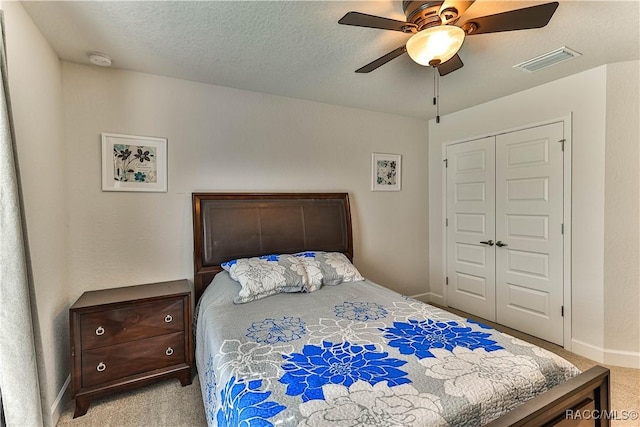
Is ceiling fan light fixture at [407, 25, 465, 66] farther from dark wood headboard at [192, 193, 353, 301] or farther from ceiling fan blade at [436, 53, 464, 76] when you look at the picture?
dark wood headboard at [192, 193, 353, 301]

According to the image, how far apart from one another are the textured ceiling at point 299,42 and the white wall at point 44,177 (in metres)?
0.21

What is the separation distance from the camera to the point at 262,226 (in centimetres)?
295

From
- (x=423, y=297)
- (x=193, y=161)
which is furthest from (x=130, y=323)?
(x=423, y=297)

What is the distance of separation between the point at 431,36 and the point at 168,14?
1.49m

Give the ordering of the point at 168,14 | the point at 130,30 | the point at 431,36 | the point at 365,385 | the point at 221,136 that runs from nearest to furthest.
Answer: the point at 365,385 < the point at 431,36 < the point at 168,14 < the point at 130,30 < the point at 221,136

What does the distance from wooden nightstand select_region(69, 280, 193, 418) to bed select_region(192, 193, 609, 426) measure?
0.21 m

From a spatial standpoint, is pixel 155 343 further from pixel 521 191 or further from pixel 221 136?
pixel 521 191

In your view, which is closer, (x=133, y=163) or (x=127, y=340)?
(x=127, y=340)

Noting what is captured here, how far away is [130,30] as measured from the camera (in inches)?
77.4

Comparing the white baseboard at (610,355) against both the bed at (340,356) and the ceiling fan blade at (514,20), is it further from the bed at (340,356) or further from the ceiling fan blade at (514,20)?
the ceiling fan blade at (514,20)

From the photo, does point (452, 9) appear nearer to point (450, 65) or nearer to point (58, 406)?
point (450, 65)

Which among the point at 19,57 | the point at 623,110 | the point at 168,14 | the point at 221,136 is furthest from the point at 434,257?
the point at 19,57

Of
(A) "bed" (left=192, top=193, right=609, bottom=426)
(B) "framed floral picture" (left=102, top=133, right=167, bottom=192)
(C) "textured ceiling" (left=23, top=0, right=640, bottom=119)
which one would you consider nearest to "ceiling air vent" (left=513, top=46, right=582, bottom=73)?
(C) "textured ceiling" (left=23, top=0, right=640, bottom=119)

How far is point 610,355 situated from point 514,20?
9.34 feet
